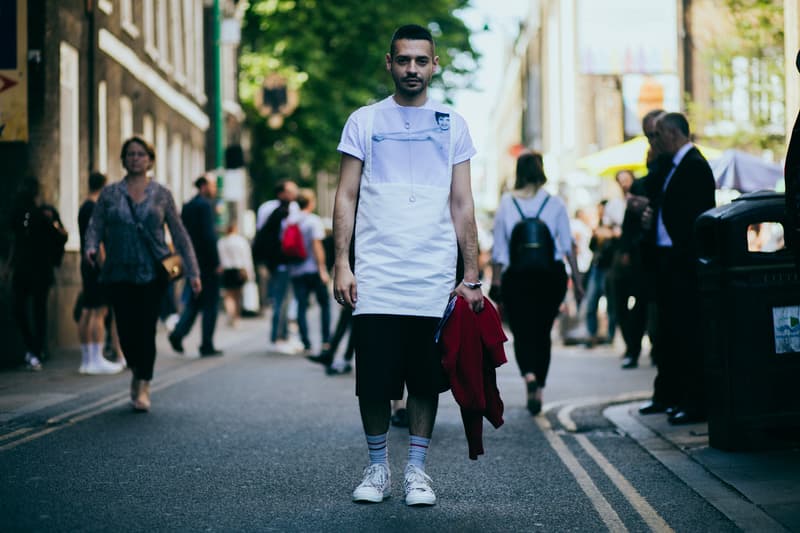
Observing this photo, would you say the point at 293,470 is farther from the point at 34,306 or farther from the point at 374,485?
the point at 34,306

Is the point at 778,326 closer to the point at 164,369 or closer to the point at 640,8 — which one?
the point at 164,369

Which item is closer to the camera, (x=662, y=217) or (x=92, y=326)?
(x=662, y=217)

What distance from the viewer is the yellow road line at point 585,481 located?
5841 mm

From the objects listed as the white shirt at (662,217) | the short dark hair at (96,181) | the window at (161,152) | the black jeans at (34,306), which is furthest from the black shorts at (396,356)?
the window at (161,152)

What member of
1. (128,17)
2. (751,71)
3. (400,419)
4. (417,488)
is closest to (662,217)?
(400,419)

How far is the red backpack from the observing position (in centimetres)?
1540

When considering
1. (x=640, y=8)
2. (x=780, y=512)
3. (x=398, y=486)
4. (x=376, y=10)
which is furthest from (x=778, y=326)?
(x=640, y=8)

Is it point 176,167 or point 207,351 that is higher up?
point 176,167

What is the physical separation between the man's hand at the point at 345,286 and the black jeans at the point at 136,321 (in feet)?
12.3

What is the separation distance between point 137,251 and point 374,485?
397 cm

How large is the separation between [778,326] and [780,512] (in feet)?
6.01

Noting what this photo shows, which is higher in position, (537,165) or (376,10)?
(376,10)

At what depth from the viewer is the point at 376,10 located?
112 ft

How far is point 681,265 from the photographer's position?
29.2 feet
